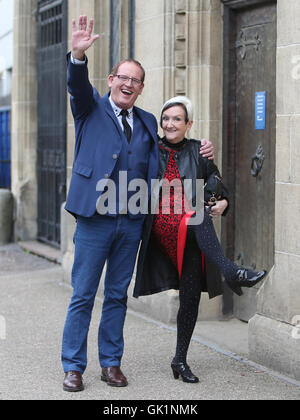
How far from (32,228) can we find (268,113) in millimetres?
5862

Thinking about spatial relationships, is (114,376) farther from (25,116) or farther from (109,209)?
(25,116)

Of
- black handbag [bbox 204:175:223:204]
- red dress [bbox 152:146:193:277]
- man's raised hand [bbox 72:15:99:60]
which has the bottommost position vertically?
red dress [bbox 152:146:193:277]

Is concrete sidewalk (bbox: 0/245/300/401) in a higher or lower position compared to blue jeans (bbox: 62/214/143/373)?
lower

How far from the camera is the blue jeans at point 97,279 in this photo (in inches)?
189

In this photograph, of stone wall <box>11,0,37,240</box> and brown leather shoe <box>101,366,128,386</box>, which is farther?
stone wall <box>11,0,37,240</box>

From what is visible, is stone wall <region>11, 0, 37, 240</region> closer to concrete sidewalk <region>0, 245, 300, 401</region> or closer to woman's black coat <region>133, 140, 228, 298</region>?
concrete sidewalk <region>0, 245, 300, 401</region>

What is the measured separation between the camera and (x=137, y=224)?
4898 millimetres

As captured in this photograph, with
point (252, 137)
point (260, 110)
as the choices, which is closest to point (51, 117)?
point (252, 137)

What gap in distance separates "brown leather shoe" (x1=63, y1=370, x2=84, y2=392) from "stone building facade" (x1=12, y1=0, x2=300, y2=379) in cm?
136

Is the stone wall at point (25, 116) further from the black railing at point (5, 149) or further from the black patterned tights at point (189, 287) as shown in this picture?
the black patterned tights at point (189, 287)

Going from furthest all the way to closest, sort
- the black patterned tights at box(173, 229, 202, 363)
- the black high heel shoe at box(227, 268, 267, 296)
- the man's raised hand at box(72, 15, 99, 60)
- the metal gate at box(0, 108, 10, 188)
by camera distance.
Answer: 1. the metal gate at box(0, 108, 10, 188)
2. the black patterned tights at box(173, 229, 202, 363)
3. the black high heel shoe at box(227, 268, 267, 296)
4. the man's raised hand at box(72, 15, 99, 60)

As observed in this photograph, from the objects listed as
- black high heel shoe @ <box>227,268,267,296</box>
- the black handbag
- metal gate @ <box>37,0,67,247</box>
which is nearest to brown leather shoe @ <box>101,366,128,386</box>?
black high heel shoe @ <box>227,268,267,296</box>

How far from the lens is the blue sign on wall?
6.10 meters

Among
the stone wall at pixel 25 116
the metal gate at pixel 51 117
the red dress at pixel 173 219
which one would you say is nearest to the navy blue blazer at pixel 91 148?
the red dress at pixel 173 219
